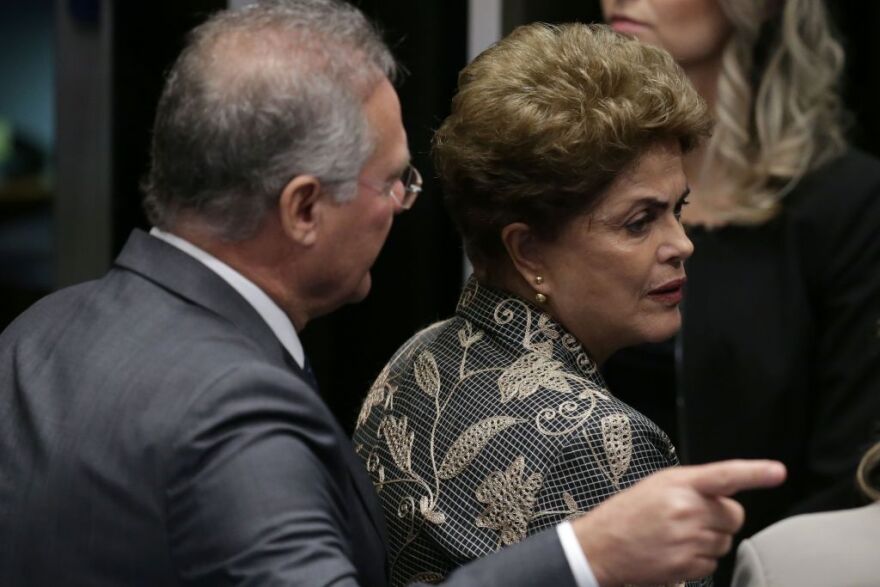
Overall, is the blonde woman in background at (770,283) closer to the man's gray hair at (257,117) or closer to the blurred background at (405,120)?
the blurred background at (405,120)

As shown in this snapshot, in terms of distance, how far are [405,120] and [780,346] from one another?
921mm

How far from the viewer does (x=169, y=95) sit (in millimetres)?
1979

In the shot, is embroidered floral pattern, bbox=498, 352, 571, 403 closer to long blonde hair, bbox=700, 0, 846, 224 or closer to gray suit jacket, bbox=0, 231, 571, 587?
gray suit jacket, bbox=0, 231, 571, 587

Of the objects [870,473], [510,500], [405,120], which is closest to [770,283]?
[405,120]

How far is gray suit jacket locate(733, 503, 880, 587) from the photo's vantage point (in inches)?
81.4

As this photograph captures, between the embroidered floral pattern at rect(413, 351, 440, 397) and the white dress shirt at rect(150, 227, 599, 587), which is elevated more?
the white dress shirt at rect(150, 227, 599, 587)

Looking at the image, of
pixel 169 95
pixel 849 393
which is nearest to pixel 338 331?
pixel 849 393

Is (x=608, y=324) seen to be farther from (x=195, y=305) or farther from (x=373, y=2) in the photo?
(x=373, y=2)

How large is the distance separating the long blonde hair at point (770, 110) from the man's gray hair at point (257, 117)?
4.75 feet

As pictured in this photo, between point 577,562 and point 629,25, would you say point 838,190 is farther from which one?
point 577,562

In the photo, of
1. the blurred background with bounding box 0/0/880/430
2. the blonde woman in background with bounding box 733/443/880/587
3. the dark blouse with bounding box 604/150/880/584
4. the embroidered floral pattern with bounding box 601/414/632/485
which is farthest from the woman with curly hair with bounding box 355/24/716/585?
the blurred background with bounding box 0/0/880/430

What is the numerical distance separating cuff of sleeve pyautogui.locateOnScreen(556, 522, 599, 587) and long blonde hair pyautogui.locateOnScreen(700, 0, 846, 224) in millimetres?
1606

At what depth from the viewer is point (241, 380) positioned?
1.79 metres

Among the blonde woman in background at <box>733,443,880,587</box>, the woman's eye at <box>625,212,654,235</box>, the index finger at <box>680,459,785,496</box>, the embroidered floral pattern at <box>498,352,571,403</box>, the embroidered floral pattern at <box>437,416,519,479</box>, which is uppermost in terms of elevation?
the woman's eye at <box>625,212,654,235</box>
